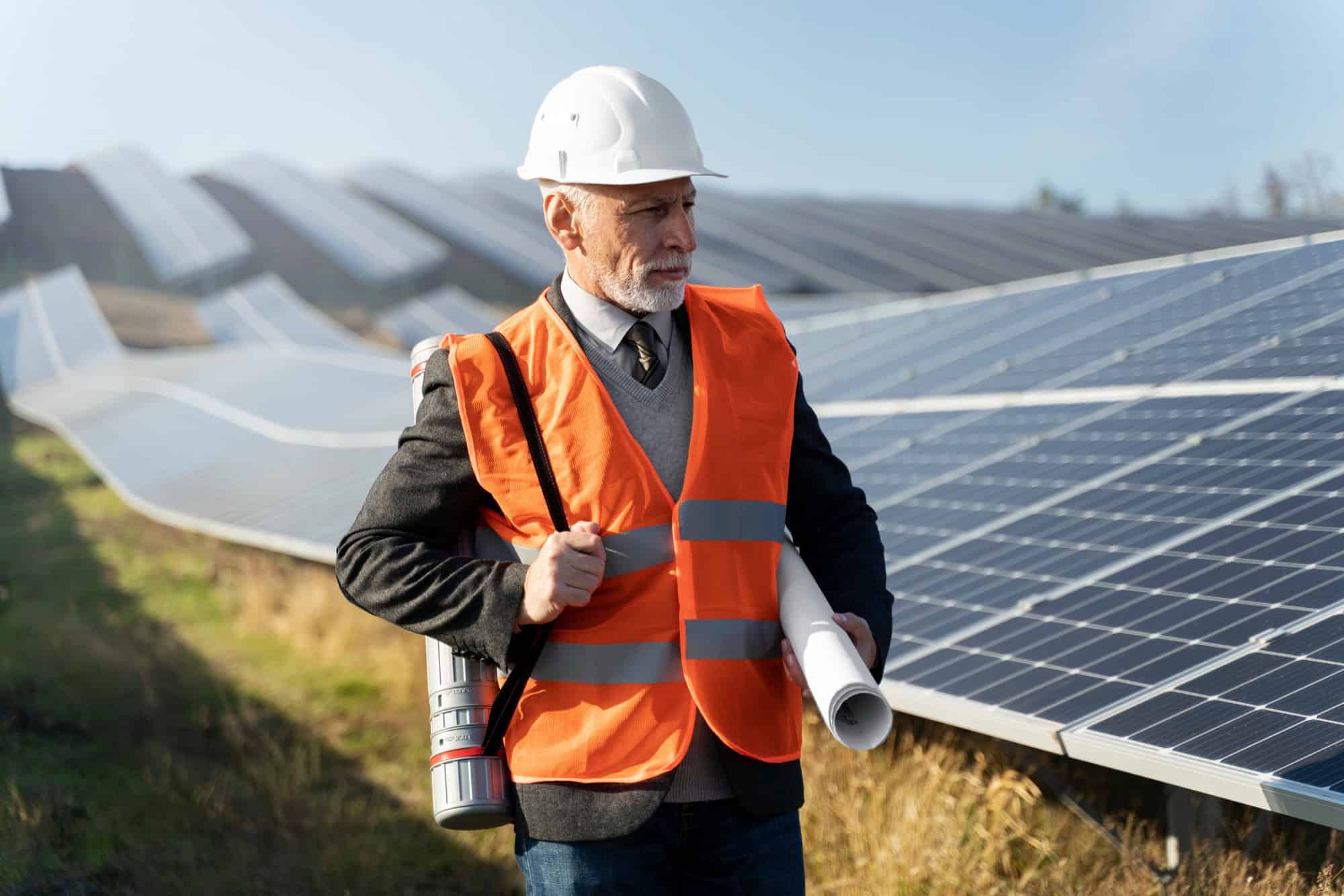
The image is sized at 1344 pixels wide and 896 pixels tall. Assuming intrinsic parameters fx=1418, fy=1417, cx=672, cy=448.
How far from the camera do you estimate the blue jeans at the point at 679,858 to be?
8.34 ft

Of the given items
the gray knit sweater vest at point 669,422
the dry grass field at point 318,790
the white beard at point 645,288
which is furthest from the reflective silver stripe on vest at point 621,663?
the dry grass field at point 318,790

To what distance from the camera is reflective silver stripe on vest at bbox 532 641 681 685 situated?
2.61m

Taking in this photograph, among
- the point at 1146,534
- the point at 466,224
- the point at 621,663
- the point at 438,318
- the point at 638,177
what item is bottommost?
the point at 438,318

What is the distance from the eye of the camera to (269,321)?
34344mm

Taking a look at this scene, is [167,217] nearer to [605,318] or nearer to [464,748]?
[605,318]

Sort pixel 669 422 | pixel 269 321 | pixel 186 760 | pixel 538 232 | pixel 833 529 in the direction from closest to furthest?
1. pixel 669 422
2. pixel 833 529
3. pixel 186 760
4. pixel 269 321
5. pixel 538 232

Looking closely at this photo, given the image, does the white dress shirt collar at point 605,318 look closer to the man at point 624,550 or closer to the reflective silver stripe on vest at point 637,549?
the man at point 624,550

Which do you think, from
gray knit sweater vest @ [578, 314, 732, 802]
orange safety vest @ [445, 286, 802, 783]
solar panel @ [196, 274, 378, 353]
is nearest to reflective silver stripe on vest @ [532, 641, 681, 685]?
orange safety vest @ [445, 286, 802, 783]

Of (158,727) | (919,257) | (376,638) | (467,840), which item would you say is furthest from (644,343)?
(919,257)

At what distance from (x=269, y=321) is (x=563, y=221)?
33.1 metres

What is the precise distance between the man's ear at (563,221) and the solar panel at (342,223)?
33.1 metres

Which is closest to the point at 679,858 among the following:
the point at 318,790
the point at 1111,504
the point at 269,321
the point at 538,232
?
the point at 1111,504

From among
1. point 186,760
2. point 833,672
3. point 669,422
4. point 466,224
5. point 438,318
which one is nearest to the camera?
point 833,672

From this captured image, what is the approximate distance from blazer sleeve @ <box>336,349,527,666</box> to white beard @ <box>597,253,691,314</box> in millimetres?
354
